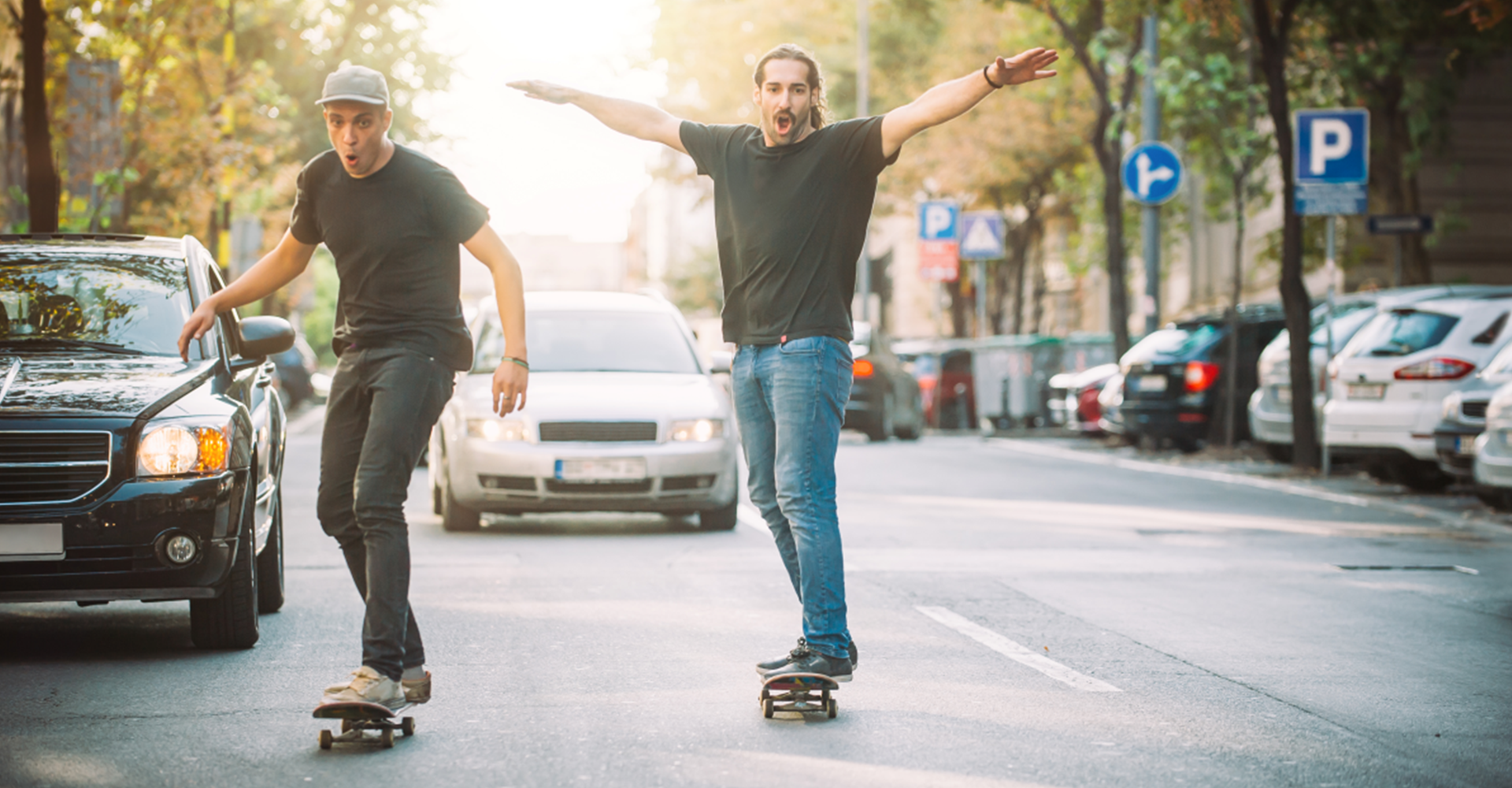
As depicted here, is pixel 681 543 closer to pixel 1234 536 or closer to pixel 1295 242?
pixel 1234 536

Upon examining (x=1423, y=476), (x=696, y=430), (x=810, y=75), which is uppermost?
(x=810, y=75)

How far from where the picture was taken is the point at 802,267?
603 centimetres

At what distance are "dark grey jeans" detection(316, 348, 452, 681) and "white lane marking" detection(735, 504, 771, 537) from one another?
6.70 m

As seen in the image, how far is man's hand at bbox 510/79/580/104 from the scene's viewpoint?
6.36m

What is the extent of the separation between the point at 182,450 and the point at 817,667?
2.50 m

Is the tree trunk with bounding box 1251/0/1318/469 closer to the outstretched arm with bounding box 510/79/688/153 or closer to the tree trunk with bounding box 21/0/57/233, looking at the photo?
the tree trunk with bounding box 21/0/57/233

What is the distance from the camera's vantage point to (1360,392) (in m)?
16.2

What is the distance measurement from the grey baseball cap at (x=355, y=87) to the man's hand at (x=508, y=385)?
0.82 meters

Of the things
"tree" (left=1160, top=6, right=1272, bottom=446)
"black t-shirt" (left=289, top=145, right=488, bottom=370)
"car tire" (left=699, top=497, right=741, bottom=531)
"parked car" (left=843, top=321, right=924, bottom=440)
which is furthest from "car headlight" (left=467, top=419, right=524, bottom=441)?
"parked car" (left=843, top=321, right=924, bottom=440)

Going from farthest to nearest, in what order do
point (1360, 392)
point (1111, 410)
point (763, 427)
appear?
point (1111, 410), point (1360, 392), point (763, 427)

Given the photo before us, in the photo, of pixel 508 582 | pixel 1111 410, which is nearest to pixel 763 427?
pixel 508 582

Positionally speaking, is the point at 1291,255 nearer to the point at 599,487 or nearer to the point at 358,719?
the point at 599,487

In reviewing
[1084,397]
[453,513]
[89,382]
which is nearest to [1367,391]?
[453,513]

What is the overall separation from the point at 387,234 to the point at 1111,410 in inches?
680
